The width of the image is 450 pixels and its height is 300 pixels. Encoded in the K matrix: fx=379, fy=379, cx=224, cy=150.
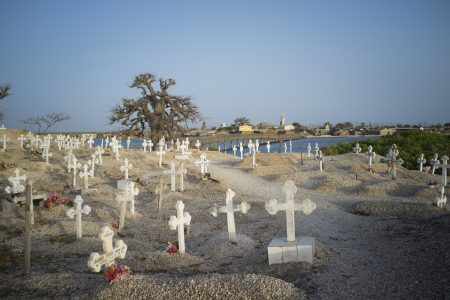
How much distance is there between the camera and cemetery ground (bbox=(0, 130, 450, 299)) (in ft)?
21.7

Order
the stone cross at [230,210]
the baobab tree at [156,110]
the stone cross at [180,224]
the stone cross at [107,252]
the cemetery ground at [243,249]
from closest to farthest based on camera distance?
1. the cemetery ground at [243,249]
2. the stone cross at [107,252]
3. the stone cross at [180,224]
4. the stone cross at [230,210]
5. the baobab tree at [156,110]

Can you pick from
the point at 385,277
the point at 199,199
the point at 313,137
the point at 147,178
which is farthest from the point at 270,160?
the point at 313,137

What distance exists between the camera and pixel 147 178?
2334 cm

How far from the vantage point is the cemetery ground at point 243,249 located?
6617 millimetres

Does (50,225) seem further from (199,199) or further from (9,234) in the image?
(199,199)

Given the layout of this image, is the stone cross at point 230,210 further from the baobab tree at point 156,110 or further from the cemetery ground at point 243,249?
the baobab tree at point 156,110

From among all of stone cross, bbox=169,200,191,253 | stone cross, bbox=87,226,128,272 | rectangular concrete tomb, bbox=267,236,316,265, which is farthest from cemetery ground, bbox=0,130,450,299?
stone cross, bbox=87,226,128,272

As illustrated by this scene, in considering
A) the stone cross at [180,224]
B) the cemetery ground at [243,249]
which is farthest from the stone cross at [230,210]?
the stone cross at [180,224]

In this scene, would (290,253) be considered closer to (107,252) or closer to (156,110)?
(107,252)

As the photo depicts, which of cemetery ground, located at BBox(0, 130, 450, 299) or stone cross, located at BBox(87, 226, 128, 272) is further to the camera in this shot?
stone cross, located at BBox(87, 226, 128, 272)

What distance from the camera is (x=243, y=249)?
9820 mm

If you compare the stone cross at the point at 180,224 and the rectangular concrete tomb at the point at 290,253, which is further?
the stone cross at the point at 180,224

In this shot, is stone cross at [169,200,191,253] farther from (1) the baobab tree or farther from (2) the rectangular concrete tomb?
(1) the baobab tree

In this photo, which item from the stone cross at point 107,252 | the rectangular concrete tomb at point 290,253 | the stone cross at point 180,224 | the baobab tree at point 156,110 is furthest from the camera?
the baobab tree at point 156,110
